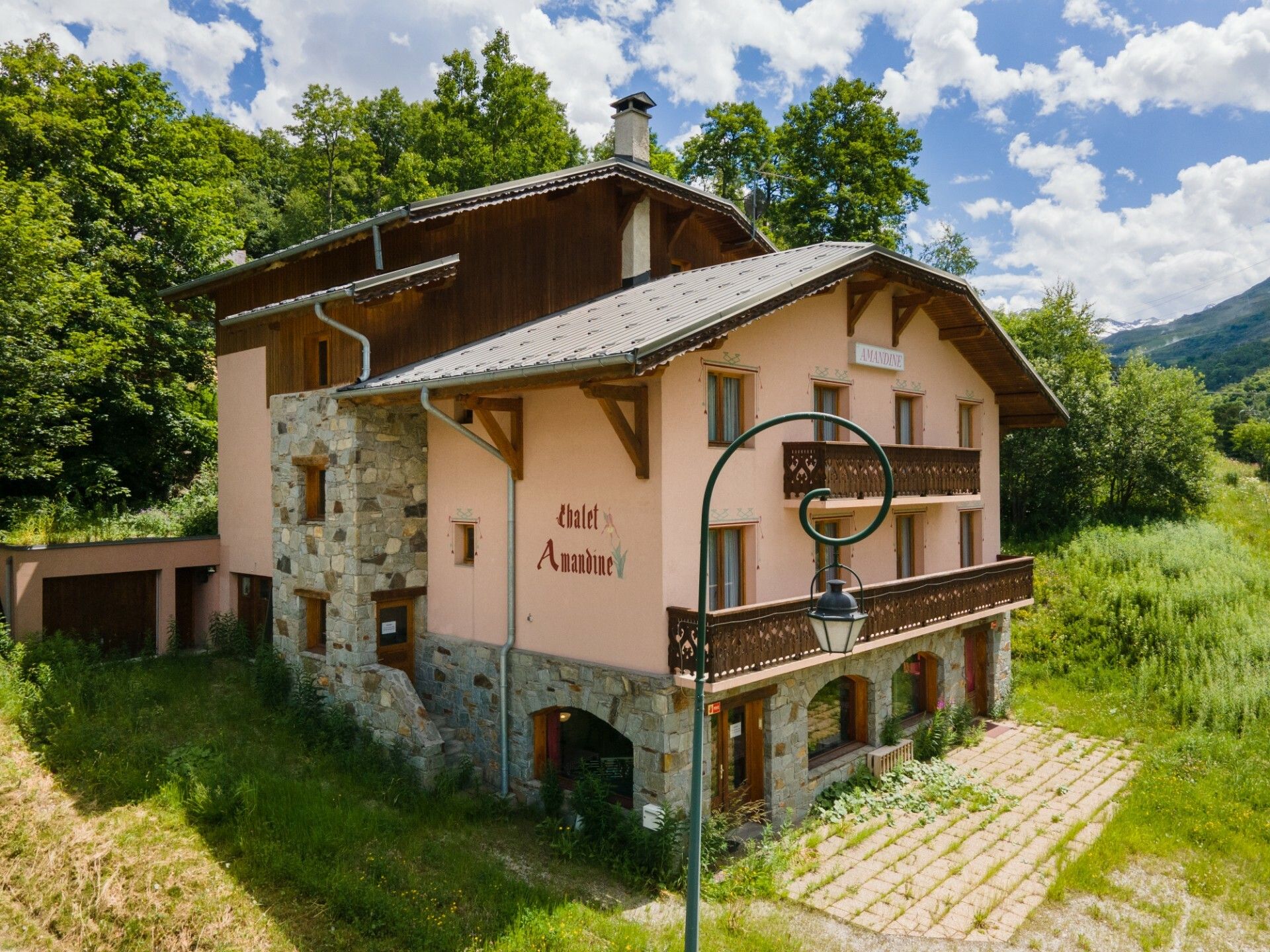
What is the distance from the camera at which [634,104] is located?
55.7 feet

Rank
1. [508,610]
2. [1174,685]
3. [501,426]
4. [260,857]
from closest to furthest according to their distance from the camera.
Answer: [260,857] → [508,610] → [501,426] → [1174,685]

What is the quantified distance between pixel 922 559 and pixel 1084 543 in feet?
35.9

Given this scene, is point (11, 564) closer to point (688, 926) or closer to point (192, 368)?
point (192, 368)

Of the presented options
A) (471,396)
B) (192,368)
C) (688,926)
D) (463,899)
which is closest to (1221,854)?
(688,926)

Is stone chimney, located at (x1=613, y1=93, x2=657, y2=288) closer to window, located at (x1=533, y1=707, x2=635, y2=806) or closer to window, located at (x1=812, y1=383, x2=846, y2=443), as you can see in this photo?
window, located at (x1=812, y1=383, x2=846, y2=443)

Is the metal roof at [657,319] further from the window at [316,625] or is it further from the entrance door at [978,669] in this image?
the entrance door at [978,669]

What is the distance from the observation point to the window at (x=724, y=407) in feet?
39.4

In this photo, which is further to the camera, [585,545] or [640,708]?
[585,545]

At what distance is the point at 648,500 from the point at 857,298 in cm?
604

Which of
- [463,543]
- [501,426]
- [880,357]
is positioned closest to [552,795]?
[463,543]

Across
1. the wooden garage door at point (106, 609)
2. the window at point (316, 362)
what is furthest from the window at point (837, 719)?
the wooden garage door at point (106, 609)

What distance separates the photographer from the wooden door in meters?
14.2

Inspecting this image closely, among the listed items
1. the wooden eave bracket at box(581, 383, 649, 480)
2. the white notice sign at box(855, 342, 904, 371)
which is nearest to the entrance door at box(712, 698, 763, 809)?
the wooden eave bracket at box(581, 383, 649, 480)

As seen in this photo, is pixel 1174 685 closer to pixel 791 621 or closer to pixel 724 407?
pixel 791 621
